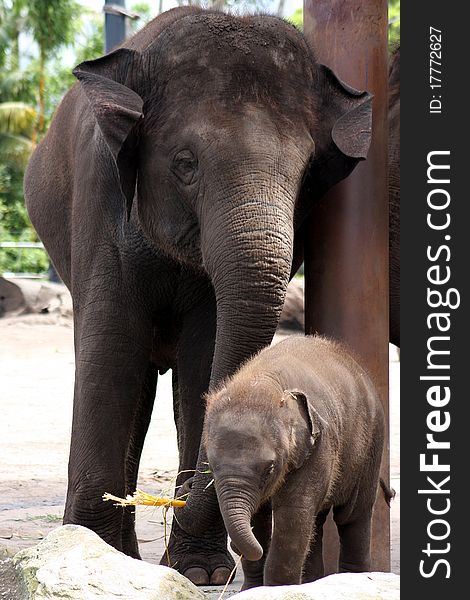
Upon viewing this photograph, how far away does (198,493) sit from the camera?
4711 millimetres

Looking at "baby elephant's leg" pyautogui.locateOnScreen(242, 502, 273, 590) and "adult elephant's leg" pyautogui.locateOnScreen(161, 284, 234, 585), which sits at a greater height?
"adult elephant's leg" pyautogui.locateOnScreen(161, 284, 234, 585)

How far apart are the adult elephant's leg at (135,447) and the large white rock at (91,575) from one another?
162 cm

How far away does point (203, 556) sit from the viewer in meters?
5.91

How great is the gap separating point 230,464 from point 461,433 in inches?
27.2

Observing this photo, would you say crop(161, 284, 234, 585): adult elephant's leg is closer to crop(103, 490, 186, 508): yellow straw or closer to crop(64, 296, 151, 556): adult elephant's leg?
crop(64, 296, 151, 556): adult elephant's leg

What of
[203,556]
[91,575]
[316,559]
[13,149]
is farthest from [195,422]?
→ [13,149]

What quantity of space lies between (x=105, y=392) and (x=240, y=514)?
1770mm

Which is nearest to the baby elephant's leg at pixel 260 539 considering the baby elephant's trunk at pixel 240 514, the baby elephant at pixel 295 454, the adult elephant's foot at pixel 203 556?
the baby elephant at pixel 295 454

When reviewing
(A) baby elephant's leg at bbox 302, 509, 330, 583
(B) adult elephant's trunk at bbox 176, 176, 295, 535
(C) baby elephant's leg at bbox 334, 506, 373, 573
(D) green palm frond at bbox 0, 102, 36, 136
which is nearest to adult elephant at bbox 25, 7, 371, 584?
(B) adult elephant's trunk at bbox 176, 176, 295, 535

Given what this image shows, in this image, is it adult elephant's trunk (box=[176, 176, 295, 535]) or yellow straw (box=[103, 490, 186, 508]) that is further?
adult elephant's trunk (box=[176, 176, 295, 535])

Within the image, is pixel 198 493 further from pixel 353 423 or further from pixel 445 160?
pixel 445 160

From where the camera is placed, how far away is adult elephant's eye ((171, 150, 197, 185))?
5.05 m

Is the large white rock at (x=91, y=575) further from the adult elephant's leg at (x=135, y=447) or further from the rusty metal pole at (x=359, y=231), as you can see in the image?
the adult elephant's leg at (x=135, y=447)

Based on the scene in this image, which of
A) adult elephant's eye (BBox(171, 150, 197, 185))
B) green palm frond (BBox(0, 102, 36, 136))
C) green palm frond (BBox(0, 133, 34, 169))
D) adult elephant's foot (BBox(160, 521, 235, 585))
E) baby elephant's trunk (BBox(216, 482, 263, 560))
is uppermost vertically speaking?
green palm frond (BBox(0, 102, 36, 136))
